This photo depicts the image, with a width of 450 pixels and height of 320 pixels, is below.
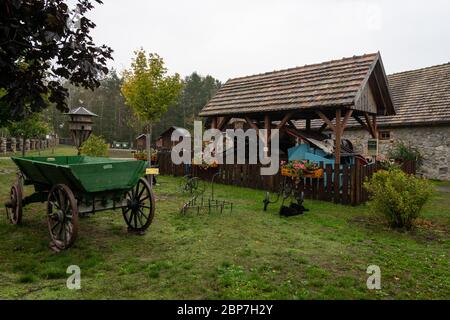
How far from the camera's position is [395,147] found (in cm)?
1794

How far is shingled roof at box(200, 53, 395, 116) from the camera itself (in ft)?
34.4

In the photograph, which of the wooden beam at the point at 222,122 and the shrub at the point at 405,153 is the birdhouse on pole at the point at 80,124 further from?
the shrub at the point at 405,153

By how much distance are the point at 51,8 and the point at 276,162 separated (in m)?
8.93

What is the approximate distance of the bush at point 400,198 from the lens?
6680 mm

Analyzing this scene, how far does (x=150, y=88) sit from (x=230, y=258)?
511 inches

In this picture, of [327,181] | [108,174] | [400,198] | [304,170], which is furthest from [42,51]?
[327,181]

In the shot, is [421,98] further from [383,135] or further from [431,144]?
[431,144]

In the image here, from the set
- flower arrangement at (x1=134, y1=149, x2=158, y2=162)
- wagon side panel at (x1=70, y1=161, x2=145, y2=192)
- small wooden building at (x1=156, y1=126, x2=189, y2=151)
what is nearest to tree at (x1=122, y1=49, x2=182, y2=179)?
flower arrangement at (x1=134, y1=149, x2=158, y2=162)

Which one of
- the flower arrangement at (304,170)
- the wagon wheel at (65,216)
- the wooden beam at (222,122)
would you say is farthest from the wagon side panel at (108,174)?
the wooden beam at (222,122)

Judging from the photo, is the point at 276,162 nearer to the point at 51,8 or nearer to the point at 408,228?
the point at 408,228

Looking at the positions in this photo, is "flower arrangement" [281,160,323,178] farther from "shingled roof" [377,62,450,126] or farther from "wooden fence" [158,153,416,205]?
"shingled roof" [377,62,450,126]

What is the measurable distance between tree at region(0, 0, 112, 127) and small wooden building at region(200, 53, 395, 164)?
299 inches
